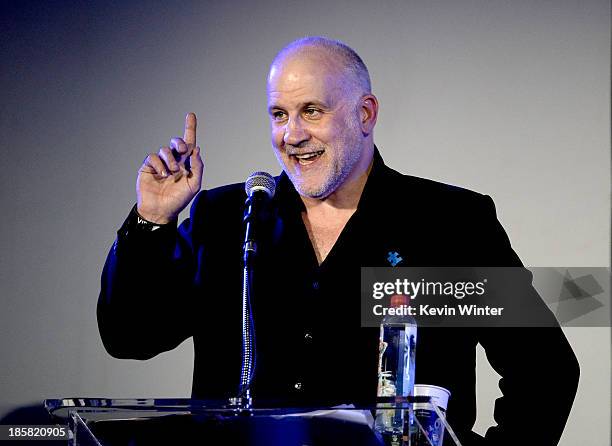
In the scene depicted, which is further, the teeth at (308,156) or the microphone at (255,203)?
the teeth at (308,156)

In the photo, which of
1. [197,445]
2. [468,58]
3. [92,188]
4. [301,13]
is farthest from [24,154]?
[197,445]

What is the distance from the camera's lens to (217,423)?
1427mm

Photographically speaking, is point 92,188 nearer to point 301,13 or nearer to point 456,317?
point 301,13

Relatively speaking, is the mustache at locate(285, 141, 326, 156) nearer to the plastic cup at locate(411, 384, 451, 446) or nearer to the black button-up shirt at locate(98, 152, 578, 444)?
the black button-up shirt at locate(98, 152, 578, 444)

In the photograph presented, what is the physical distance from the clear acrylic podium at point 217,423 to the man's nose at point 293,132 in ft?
4.19

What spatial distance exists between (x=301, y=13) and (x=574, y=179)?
1.10 meters

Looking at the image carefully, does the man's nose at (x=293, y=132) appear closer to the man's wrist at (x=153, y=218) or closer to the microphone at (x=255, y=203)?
the man's wrist at (x=153, y=218)

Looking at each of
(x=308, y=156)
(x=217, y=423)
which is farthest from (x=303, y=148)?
(x=217, y=423)

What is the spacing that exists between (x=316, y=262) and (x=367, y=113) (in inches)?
20.5

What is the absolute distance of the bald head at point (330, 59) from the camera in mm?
2650

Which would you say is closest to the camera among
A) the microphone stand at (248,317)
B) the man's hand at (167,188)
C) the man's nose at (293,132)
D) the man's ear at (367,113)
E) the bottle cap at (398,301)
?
the microphone stand at (248,317)

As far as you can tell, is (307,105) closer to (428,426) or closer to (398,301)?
(398,301)

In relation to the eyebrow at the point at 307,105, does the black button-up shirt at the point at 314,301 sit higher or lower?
lower

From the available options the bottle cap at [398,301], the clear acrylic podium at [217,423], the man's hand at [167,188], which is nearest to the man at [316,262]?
the man's hand at [167,188]
